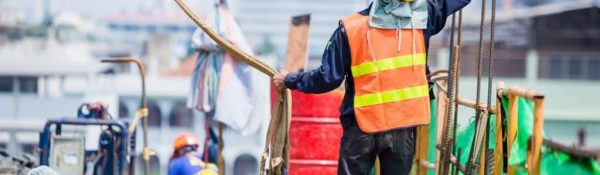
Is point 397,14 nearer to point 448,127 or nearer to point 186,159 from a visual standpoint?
point 448,127

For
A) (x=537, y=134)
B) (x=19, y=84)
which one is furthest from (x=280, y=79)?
(x=19, y=84)

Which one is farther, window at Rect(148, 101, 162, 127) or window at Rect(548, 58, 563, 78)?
window at Rect(148, 101, 162, 127)

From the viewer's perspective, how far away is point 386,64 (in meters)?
5.36

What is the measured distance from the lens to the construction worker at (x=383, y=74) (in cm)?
535

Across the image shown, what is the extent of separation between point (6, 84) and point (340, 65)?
40671mm

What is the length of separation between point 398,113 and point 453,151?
0.84 m

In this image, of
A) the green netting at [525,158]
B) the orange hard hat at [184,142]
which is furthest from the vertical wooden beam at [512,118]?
the orange hard hat at [184,142]

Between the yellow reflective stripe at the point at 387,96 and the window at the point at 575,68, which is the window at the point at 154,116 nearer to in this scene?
the window at the point at 575,68

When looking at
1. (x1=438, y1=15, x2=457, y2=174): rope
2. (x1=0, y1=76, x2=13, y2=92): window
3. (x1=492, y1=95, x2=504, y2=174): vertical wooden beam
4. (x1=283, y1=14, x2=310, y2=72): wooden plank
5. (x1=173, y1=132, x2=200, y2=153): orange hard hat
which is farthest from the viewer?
(x1=0, y1=76, x2=13, y2=92): window

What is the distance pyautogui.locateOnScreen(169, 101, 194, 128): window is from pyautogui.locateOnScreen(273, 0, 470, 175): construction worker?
50.0m

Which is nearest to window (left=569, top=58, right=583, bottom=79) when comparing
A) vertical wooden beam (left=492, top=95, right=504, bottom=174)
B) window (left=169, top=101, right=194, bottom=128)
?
window (left=169, top=101, right=194, bottom=128)

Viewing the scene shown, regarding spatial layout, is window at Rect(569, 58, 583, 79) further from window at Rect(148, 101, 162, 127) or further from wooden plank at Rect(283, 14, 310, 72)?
wooden plank at Rect(283, 14, 310, 72)

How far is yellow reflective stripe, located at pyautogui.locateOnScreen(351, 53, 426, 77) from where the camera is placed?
5355 mm

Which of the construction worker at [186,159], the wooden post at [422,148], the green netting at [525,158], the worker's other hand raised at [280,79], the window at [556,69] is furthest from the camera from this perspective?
the window at [556,69]
